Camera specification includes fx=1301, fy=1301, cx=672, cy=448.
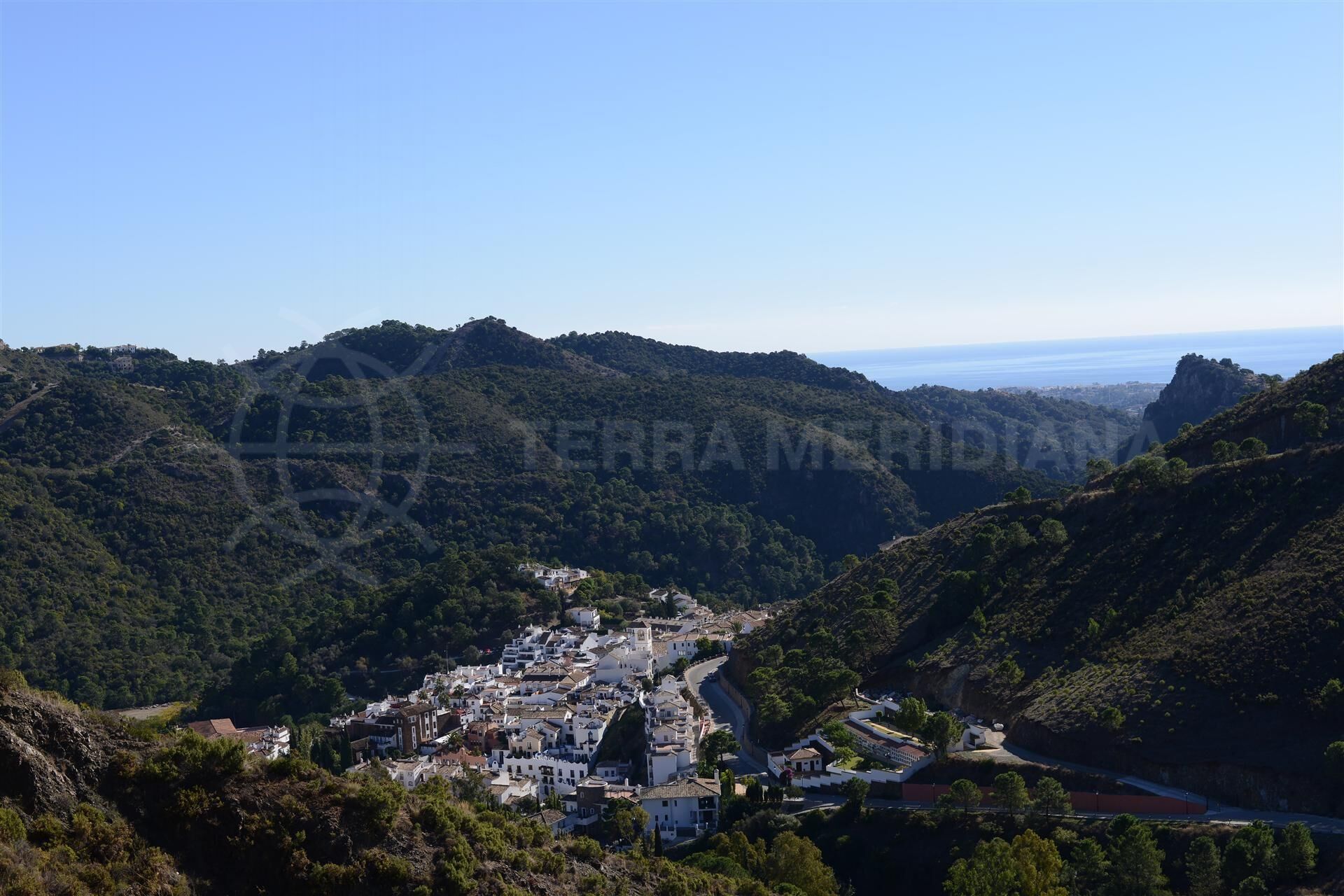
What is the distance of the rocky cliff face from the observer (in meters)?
81.1

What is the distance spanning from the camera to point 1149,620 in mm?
31578

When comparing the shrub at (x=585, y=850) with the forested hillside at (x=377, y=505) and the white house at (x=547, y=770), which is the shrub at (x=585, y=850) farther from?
the forested hillside at (x=377, y=505)

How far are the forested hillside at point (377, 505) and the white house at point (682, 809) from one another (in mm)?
19581

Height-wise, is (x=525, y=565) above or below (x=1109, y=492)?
below

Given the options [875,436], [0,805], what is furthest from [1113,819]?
[875,436]

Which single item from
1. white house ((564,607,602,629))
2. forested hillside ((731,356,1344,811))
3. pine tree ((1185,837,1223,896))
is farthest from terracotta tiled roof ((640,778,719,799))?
white house ((564,607,602,629))

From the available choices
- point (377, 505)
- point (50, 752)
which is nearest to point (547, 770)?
point (50, 752)

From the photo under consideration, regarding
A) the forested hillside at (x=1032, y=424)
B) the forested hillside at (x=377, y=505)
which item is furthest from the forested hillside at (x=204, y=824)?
the forested hillside at (x=1032, y=424)

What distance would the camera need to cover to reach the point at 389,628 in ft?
171

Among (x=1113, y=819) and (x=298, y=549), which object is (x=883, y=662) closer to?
(x=1113, y=819)

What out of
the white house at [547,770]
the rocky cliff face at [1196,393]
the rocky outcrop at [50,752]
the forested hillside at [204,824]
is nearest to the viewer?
the forested hillside at [204,824]

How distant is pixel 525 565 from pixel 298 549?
52.1 feet

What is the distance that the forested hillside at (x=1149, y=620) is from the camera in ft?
87.1

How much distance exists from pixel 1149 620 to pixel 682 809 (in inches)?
480
